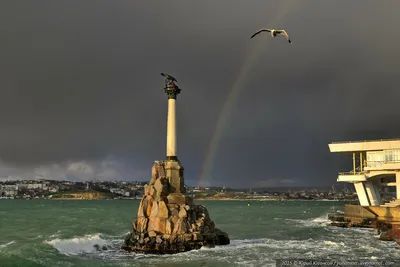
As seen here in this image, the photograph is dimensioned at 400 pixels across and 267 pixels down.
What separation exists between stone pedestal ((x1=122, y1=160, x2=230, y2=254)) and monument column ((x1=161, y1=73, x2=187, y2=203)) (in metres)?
0.09

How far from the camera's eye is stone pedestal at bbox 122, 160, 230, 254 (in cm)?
3297

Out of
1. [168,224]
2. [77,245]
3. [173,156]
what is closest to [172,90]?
[173,156]

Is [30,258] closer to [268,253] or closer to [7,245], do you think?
[7,245]

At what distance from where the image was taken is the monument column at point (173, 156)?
37.6 meters

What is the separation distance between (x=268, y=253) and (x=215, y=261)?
17.4ft

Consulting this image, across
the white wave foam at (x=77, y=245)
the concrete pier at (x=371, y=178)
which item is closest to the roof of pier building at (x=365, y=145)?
the concrete pier at (x=371, y=178)

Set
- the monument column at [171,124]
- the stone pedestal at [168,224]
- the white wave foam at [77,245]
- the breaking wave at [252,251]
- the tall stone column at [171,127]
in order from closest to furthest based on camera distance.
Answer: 1. the breaking wave at [252,251]
2. the stone pedestal at [168,224]
3. the white wave foam at [77,245]
4. the monument column at [171,124]
5. the tall stone column at [171,127]

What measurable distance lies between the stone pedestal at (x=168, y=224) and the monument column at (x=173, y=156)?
92mm

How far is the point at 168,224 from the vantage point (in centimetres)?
3384

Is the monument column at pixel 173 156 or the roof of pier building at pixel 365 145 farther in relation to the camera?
the roof of pier building at pixel 365 145

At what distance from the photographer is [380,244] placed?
35.7 metres

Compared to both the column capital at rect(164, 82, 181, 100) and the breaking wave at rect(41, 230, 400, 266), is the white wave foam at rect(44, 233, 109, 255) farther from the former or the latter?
the column capital at rect(164, 82, 181, 100)

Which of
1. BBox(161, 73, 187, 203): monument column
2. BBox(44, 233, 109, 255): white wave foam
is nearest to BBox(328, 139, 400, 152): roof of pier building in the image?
BBox(161, 73, 187, 203): monument column

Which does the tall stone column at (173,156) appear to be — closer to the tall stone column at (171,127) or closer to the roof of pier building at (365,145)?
the tall stone column at (171,127)
